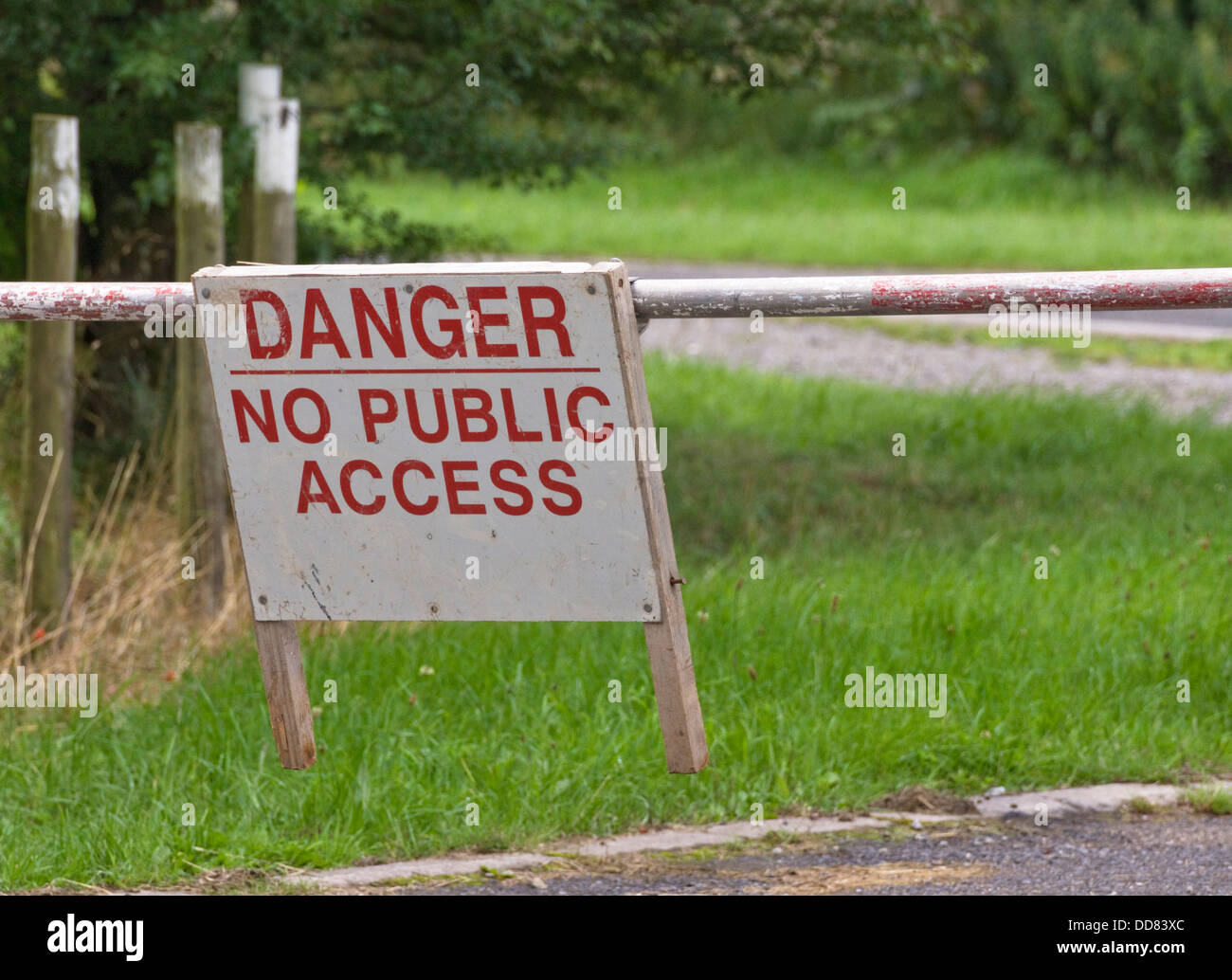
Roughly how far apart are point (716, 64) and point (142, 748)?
172 inches

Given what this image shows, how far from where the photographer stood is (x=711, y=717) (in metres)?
4.84

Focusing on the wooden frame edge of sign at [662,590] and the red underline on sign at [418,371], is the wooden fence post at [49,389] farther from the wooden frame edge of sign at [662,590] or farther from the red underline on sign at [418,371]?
the wooden frame edge of sign at [662,590]

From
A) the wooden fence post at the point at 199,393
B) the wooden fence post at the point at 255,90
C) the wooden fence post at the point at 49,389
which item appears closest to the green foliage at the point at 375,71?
the wooden fence post at the point at 255,90

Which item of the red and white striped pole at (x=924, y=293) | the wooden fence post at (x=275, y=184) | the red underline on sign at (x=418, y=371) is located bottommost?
the red underline on sign at (x=418, y=371)

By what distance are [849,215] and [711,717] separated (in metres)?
14.8

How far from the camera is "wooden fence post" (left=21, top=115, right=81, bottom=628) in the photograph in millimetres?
5715

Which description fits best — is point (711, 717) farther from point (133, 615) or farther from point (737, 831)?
point (133, 615)

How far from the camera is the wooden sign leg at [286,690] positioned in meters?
3.42

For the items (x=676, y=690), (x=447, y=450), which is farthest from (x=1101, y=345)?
(x=447, y=450)

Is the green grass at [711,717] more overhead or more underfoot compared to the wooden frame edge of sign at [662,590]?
more underfoot

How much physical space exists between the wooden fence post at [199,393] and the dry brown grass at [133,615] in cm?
6

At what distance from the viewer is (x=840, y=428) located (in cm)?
918

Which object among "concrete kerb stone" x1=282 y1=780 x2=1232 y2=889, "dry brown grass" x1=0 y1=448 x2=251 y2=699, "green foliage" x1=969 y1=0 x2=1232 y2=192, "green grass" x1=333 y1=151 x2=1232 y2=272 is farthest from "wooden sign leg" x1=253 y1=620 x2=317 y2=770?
"green foliage" x1=969 y1=0 x2=1232 y2=192

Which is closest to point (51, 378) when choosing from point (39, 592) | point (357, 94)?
point (39, 592)
